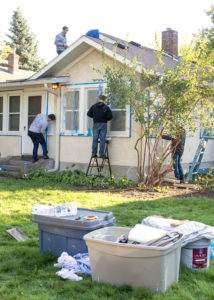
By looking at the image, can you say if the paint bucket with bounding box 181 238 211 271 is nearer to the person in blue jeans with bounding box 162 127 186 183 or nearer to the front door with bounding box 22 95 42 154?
the person in blue jeans with bounding box 162 127 186 183

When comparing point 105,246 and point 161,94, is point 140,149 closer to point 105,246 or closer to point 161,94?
point 161,94

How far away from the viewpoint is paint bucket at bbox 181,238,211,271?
4.03 metres

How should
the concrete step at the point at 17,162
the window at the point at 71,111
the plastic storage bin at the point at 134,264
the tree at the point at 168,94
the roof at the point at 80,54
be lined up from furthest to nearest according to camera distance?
1. the concrete step at the point at 17,162
2. the window at the point at 71,111
3. the roof at the point at 80,54
4. the tree at the point at 168,94
5. the plastic storage bin at the point at 134,264

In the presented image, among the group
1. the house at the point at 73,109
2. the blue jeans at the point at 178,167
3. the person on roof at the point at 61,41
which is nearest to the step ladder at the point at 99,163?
the house at the point at 73,109

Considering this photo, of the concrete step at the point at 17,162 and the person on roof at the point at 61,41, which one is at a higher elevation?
the person on roof at the point at 61,41

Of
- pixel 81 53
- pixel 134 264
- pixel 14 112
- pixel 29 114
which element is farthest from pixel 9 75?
pixel 134 264

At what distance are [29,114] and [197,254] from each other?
10.3 metres

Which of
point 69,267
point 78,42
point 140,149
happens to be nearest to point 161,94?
point 140,149

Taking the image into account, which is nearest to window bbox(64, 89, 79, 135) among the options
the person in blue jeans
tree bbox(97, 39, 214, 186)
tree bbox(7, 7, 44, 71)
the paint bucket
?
tree bbox(97, 39, 214, 186)

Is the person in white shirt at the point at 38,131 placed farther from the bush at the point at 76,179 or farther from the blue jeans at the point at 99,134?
the blue jeans at the point at 99,134

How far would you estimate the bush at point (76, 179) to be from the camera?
10438 millimetres

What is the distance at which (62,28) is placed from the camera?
44.0 feet

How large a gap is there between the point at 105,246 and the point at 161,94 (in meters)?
6.85

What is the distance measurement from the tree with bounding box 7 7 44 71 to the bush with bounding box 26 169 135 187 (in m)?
27.9
